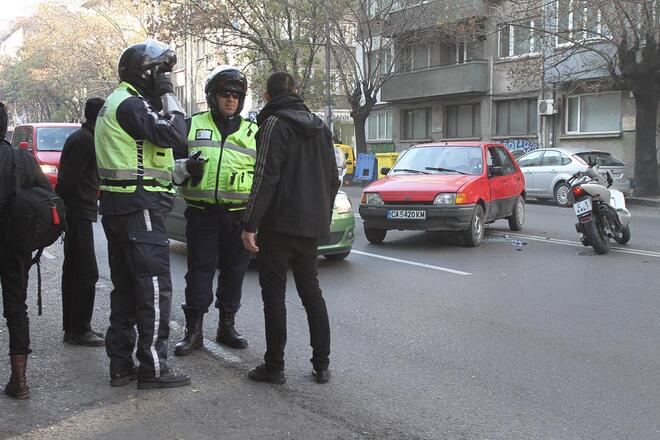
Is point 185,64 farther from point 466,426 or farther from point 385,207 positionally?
point 466,426

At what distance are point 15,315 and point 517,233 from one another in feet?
32.4

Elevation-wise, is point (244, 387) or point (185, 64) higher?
point (185, 64)

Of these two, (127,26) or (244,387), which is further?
(127,26)

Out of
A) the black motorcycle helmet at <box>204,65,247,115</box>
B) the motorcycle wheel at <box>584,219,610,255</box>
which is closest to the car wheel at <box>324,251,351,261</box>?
the motorcycle wheel at <box>584,219,610,255</box>

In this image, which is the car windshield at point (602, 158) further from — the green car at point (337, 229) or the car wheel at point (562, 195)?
the green car at point (337, 229)

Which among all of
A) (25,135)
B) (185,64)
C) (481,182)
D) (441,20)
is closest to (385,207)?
(481,182)

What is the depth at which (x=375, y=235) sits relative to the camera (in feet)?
37.3

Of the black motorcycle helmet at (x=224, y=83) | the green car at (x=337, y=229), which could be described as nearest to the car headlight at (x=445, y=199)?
the green car at (x=337, y=229)

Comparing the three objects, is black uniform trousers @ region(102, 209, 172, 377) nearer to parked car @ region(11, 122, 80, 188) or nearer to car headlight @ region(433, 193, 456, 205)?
car headlight @ region(433, 193, 456, 205)

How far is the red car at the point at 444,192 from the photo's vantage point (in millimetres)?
10477

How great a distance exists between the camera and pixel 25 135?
16953mm

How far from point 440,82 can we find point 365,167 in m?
5.69

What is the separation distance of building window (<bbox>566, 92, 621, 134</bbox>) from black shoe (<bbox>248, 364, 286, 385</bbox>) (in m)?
23.9

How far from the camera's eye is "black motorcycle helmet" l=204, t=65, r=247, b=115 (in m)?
5.02
